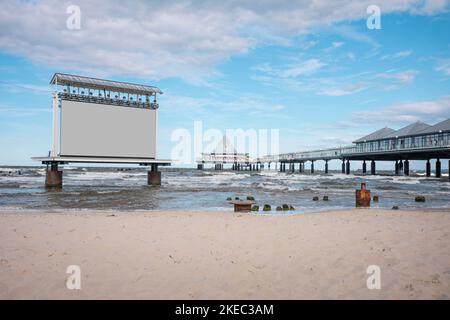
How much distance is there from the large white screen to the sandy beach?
21854 mm

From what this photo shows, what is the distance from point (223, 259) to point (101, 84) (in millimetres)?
29505

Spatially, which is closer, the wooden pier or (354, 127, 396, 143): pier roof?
the wooden pier

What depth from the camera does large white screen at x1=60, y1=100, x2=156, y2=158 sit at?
29.2 metres

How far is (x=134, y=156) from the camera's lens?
32.2 meters

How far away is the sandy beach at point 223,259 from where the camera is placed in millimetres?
4346

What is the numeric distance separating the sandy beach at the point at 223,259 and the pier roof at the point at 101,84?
23549 millimetres

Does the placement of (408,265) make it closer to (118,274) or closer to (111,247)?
(118,274)

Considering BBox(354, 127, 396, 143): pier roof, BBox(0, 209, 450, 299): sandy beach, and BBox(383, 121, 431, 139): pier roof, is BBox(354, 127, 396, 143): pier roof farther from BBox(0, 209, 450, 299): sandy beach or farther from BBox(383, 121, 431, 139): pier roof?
BBox(0, 209, 450, 299): sandy beach

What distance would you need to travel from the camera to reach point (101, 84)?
31578 mm
